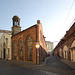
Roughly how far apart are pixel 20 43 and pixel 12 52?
5.32 m

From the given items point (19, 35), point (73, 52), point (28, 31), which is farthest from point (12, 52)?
point (73, 52)

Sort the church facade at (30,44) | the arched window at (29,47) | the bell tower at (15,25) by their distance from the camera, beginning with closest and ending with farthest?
the church facade at (30,44)
the arched window at (29,47)
the bell tower at (15,25)

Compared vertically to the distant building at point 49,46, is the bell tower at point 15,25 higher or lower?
higher

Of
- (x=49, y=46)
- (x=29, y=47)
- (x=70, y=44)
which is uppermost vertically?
(x=70, y=44)

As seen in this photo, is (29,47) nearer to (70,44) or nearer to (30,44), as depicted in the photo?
(30,44)

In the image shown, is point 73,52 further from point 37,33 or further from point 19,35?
point 19,35

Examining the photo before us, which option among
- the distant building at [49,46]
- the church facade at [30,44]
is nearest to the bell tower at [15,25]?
the church facade at [30,44]

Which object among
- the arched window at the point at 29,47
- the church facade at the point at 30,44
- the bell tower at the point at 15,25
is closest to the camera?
the church facade at the point at 30,44

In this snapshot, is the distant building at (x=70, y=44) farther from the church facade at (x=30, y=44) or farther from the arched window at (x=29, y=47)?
the arched window at (x=29, y=47)

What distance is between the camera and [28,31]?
15.5 metres

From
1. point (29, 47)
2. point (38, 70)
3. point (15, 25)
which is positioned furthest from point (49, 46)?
point (38, 70)

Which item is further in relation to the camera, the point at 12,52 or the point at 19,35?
the point at 12,52

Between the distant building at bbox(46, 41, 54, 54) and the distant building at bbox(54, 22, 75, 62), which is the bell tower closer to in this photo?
the distant building at bbox(54, 22, 75, 62)

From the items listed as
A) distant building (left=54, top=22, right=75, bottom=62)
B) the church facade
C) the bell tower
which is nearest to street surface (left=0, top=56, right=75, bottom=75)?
Answer: the church facade
